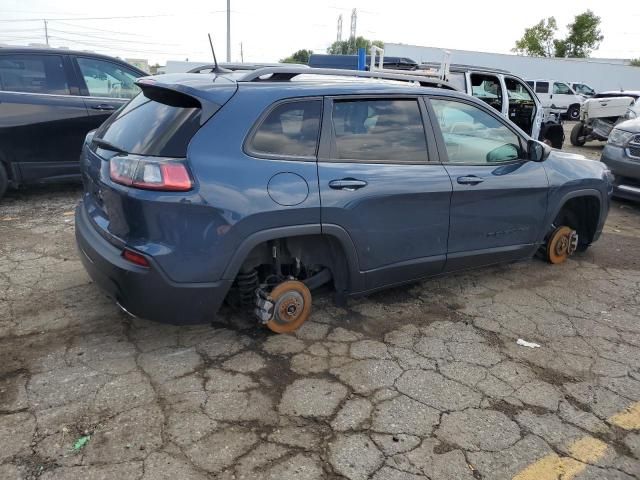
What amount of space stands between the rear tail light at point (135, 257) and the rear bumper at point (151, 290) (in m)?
0.02

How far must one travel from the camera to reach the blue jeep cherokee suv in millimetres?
2662

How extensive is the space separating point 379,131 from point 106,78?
4382mm

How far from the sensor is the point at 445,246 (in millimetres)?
3664

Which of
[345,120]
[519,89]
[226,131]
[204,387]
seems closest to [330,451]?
[204,387]

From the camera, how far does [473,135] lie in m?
3.94

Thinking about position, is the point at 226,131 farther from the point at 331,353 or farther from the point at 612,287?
the point at 612,287

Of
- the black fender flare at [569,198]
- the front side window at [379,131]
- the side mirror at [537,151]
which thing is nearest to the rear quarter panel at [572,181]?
the black fender flare at [569,198]

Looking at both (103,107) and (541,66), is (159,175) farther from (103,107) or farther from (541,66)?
(541,66)

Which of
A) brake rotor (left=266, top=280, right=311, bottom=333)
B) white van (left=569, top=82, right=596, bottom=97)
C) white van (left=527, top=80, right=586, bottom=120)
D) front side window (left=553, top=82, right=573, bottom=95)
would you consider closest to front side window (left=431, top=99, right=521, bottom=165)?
brake rotor (left=266, top=280, right=311, bottom=333)

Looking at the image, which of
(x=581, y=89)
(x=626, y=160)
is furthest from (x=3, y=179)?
(x=581, y=89)

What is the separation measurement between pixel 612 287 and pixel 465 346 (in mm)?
1984

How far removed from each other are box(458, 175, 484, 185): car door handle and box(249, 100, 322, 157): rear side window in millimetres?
1173

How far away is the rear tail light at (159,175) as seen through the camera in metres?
2.59

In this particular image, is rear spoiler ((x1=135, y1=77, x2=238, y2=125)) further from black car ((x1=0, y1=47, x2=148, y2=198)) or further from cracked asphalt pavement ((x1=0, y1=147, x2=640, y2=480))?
black car ((x1=0, y1=47, x2=148, y2=198))
